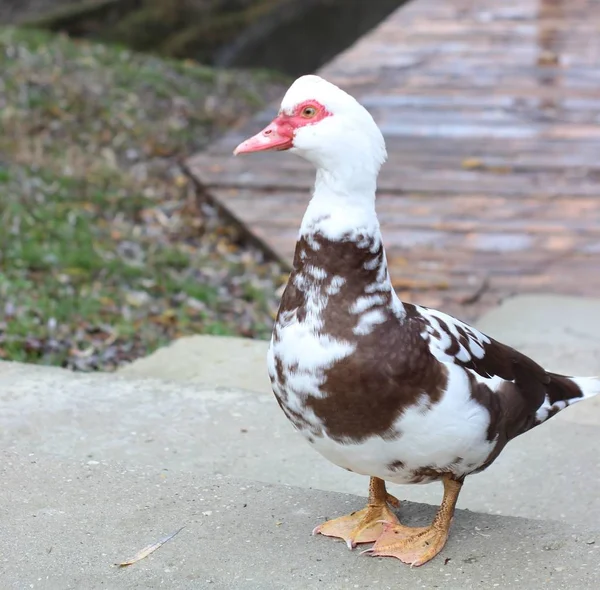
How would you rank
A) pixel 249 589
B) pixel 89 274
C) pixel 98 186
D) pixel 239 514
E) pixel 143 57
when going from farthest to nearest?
1. pixel 143 57
2. pixel 98 186
3. pixel 89 274
4. pixel 239 514
5. pixel 249 589

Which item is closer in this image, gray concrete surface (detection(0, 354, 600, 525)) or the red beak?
the red beak

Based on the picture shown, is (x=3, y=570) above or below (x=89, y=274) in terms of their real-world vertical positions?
above

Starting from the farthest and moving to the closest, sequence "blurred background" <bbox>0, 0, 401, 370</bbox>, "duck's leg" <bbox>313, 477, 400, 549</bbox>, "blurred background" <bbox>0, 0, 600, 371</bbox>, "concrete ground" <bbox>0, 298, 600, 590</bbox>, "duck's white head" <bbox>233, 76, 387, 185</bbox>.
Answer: "blurred background" <bbox>0, 0, 600, 371</bbox> < "blurred background" <bbox>0, 0, 401, 370</bbox> < "duck's leg" <bbox>313, 477, 400, 549</bbox> < "concrete ground" <bbox>0, 298, 600, 590</bbox> < "duck's white head" <bbox>233, 76, 387, 185</bbox>

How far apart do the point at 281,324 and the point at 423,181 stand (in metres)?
5.53

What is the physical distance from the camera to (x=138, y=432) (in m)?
4.40

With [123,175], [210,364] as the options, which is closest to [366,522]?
[210,364]

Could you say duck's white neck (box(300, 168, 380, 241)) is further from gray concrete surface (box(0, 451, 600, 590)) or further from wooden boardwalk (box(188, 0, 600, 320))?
wooden boardwalk (box(188, 0, 600, 320))

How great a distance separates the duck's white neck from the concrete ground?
99 cm

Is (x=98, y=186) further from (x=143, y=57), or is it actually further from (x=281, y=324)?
(x=281, y=324)

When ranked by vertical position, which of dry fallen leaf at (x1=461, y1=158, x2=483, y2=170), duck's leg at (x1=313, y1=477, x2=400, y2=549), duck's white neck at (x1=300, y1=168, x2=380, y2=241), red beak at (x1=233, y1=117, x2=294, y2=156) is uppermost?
red beak at (x1=233, y1=117, x2=294, y2=156)

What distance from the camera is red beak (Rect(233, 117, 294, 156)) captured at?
9.68 ft

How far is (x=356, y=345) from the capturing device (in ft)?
9.59

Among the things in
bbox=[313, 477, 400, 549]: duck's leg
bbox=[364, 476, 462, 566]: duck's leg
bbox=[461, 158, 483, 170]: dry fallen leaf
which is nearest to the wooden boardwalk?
bbox=[461, 158, 483, 170]: dry fallen leaf

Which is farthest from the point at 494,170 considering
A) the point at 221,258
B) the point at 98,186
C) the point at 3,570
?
the point at 3,570
